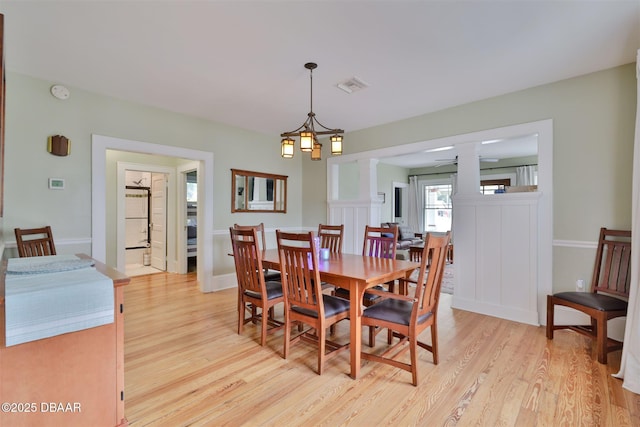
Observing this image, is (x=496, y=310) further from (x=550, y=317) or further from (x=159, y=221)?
(x=159, y=221)

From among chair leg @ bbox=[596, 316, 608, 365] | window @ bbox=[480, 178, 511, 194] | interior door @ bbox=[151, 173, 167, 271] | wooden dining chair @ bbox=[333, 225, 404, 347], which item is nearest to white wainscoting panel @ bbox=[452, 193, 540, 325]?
chair leg @ bbox=[596, 316, 608, 365]

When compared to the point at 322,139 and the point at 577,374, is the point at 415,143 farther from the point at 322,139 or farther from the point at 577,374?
the point at 577,374

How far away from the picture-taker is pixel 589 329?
284 cm

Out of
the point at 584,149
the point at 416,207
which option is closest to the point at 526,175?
the point at 416,207

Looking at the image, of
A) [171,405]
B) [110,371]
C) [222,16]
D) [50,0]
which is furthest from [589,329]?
[50,0]

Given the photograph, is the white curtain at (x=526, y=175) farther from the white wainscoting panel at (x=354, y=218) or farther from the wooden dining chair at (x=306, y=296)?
the wooden dining chair at (x=306, y=296)

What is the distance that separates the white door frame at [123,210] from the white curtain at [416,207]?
618 cm

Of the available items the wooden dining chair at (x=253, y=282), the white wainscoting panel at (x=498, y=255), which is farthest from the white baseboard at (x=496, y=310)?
the wooden dining chair at (x=253, y=282)

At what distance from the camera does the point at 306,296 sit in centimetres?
220

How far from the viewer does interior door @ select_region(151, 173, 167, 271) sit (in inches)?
223

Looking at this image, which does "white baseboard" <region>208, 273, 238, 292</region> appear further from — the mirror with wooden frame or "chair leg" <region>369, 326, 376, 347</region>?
"chair leg" <region>369, 326, 376, 347</region>

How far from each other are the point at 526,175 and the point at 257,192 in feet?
19.6

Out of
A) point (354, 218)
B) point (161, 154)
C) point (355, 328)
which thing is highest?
point (161, 154)

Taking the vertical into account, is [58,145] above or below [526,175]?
below
